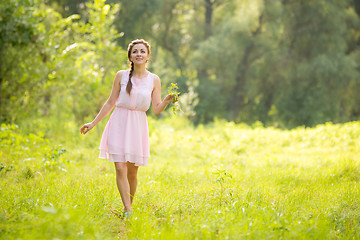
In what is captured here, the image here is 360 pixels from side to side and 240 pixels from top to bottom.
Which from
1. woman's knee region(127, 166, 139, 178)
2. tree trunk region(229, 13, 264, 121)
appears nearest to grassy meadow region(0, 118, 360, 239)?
woman's knee region(127, 166, 139, 178)

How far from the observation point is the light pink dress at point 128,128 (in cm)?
423

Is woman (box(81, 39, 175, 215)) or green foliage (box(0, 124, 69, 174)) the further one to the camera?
green foliage (box(0, 124, 69, 174))

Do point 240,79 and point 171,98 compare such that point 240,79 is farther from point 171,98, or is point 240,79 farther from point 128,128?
A: point 128,128

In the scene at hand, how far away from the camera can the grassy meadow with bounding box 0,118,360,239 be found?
3.44 meters

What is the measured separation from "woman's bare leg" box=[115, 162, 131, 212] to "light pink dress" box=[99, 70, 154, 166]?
9cm

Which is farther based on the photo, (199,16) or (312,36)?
(199,16)

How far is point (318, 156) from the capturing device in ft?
28.1

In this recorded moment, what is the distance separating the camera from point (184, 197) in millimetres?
4852

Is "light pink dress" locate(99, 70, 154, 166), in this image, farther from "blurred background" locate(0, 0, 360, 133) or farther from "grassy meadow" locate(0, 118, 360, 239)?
"blurred background" locate(0, 0, 360, 133)

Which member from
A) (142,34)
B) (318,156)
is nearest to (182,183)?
(318,156)

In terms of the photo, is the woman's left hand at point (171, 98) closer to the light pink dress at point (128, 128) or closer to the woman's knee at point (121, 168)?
the light pink dress at point (128, 128)

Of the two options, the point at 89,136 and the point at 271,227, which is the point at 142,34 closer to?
the point at 89,136

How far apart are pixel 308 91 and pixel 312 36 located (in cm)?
359

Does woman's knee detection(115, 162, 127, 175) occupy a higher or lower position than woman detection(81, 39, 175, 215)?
lower
